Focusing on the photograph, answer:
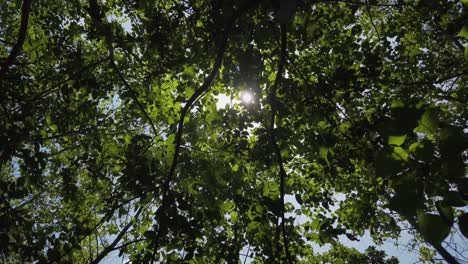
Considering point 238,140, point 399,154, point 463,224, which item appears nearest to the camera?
point 463,224

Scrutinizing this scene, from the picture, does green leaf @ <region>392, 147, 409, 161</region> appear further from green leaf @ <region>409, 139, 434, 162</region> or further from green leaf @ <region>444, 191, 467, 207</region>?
green leaf @ <region>444, 191, 467, 207</region>

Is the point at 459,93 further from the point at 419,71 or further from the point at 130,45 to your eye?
the point at 130,45

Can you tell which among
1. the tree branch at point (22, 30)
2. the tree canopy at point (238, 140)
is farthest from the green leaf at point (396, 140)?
the tree branch at point (22, 30)

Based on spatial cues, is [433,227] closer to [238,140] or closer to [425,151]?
[425,151]

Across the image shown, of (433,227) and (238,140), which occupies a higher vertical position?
(238,140)

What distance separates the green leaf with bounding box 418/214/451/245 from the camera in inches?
31.5

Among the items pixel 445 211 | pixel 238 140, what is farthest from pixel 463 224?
pixel 238 140

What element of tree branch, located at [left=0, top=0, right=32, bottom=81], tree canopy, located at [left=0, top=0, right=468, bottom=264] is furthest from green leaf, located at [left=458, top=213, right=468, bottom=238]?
tree branch, located at [left=0, top=0, right=32, bottom=81]

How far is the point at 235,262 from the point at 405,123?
3.58 m

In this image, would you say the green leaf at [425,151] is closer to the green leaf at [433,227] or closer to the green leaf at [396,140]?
the green leaf at [396,140]

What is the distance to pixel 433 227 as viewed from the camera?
2.67 ft

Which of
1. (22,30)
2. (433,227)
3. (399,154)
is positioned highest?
(22,30)

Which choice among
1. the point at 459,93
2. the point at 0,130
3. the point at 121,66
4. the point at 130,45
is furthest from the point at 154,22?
the point at 459,93

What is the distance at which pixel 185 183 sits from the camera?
124 inches
